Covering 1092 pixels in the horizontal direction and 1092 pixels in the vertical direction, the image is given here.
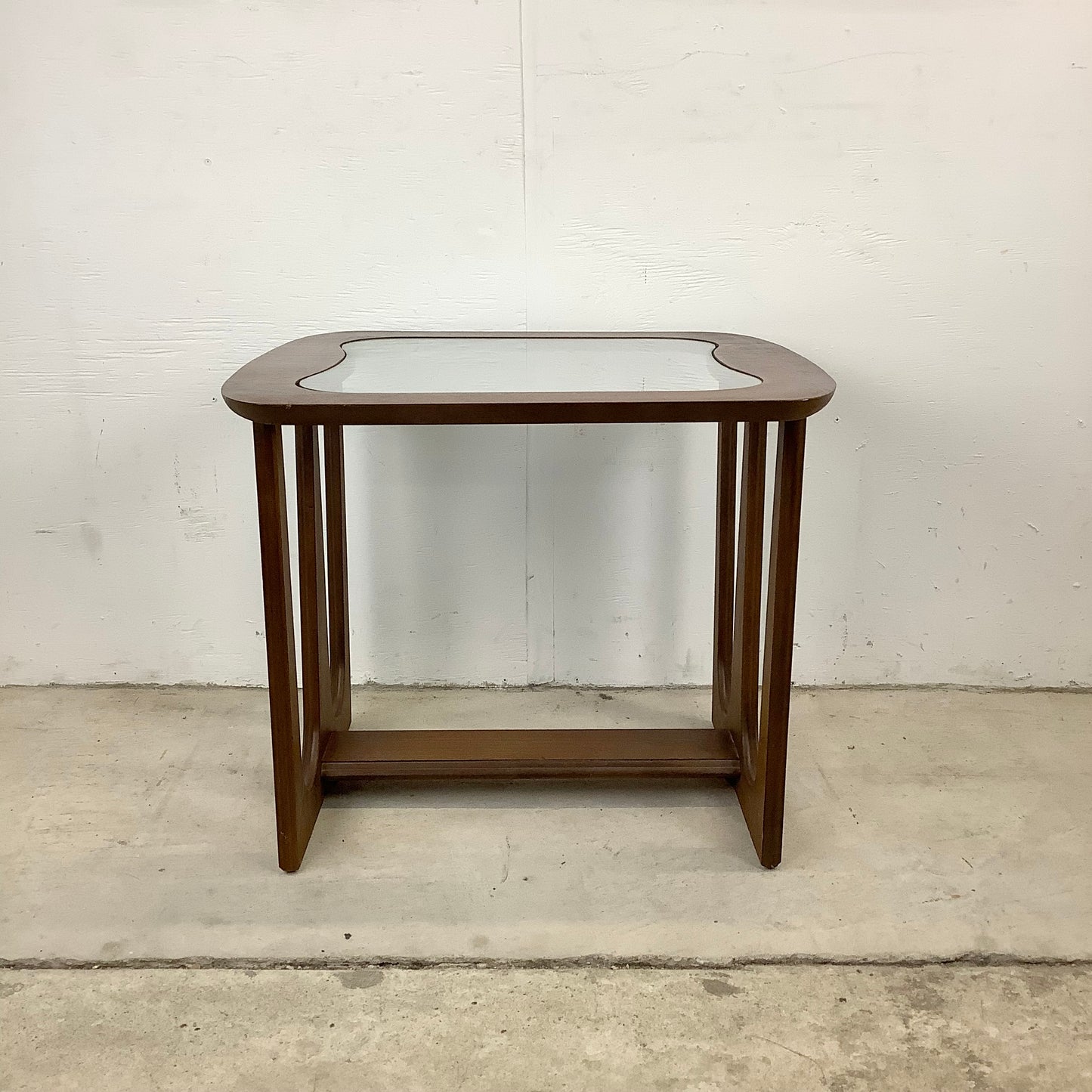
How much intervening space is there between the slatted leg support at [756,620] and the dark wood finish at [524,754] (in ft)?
0.28

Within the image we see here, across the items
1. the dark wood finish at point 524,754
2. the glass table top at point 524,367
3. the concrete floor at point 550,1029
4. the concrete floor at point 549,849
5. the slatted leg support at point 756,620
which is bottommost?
the concrete floor at point 549,849

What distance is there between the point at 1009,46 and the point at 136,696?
2.14 m

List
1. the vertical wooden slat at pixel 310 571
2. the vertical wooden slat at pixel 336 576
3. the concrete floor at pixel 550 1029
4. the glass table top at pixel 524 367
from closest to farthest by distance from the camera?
1. the concrete floor at pixel 550 1029
2. the glass table top at pixel 524 367
3. the vertical wooden slat at pixel 310 571
4. the vertical wooden slat at pixel 336 576

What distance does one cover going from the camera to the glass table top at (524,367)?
1.50 m

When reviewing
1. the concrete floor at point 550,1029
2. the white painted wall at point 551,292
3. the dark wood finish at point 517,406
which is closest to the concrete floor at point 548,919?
the concrete floor at point 550,1029

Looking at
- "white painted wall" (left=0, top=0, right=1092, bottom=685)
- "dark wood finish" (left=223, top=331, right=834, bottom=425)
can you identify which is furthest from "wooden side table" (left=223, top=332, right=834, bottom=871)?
"white painted wall" (left=0, top=0, right=1092, bottom=685)

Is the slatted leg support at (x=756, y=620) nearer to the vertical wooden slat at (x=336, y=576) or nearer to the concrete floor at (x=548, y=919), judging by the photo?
the concrete floor at (x=548, y=919)

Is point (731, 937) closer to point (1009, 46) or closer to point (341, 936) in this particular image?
point (341, 936)

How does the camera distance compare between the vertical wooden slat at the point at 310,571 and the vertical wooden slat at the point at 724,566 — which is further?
the vertical wooden slat at the point at 724,566

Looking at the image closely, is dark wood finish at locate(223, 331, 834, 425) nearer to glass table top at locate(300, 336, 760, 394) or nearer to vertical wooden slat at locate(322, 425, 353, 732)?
glass table top at locate(300, 336, 760, 394)

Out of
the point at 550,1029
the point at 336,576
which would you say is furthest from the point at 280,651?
the point at 550,1029

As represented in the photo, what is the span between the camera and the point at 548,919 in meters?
1.56

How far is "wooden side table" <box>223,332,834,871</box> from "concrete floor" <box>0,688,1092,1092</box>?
82mm

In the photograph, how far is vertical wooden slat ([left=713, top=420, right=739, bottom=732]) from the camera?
1979 mm
